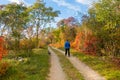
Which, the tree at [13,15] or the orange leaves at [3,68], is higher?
the tree at [13,15]

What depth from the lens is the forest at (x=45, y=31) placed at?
22.3 m

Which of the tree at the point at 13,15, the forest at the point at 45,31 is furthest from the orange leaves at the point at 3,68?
the tree at the point at 13,15

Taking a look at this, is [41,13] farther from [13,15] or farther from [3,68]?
[3,68]

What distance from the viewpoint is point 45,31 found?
53.4 m

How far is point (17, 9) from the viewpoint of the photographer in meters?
51.2

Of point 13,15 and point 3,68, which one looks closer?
point 3,68

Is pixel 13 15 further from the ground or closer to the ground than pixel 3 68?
further from the ground

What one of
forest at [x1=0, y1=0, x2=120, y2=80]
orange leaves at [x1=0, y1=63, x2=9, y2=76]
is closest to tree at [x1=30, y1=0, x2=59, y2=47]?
forest at [x1=0, y1=0, x2=120, y2=80]

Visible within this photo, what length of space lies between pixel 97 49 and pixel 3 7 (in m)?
24.7

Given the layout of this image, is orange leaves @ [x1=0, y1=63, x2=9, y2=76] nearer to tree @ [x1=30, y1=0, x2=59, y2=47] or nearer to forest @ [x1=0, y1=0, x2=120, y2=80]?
forest @ [x1=0, y1=0, x2=120, y2=80]

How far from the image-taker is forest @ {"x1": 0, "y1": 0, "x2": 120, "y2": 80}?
2233 centimetres

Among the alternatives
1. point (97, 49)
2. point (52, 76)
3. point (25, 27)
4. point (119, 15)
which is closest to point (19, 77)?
point (52, 76)

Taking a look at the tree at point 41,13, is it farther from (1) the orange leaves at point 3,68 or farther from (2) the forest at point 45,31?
(1) the orange leaves at point 3,68

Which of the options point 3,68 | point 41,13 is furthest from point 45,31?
point 3,68
